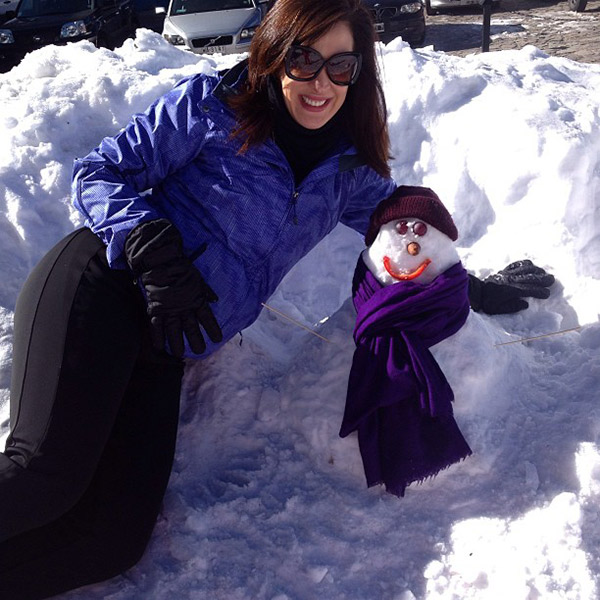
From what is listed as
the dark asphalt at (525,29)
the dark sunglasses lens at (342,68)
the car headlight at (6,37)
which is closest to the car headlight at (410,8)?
the dark asphalt at (525,29)

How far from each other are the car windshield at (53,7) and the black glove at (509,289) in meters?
8.36

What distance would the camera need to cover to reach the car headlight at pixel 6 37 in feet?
31.9

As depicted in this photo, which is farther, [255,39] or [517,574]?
[255,39]

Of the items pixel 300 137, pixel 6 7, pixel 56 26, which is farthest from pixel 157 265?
pixel 6 7

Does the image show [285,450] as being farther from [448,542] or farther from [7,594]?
[7,594]

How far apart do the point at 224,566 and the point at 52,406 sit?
72 cm

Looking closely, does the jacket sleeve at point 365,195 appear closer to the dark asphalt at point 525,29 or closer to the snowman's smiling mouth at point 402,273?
the snowman's smiling mouth at point 402,273

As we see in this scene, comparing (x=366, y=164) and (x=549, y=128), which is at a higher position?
(x=366, y=164)

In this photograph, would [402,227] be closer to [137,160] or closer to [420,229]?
[420,229]

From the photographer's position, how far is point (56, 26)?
9.52m

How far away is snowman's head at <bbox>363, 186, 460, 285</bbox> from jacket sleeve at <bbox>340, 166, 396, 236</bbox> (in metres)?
0.21

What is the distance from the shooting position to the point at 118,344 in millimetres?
2141

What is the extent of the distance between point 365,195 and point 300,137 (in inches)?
15.0

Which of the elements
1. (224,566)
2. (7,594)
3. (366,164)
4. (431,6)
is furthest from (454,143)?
(431,6)
